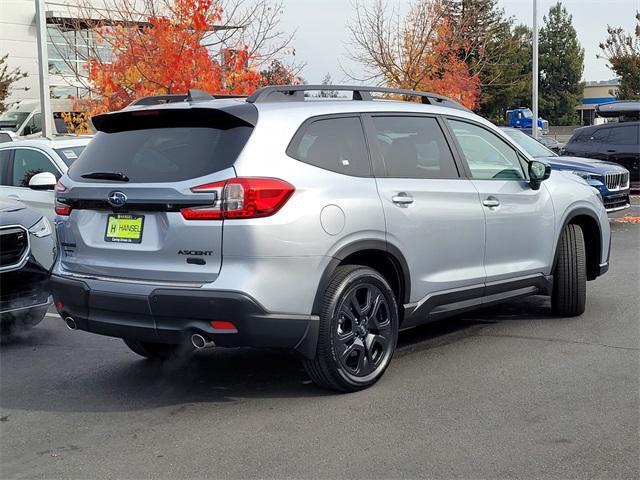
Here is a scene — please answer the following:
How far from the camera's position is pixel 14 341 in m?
7.03

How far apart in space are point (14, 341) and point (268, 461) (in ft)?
12.2

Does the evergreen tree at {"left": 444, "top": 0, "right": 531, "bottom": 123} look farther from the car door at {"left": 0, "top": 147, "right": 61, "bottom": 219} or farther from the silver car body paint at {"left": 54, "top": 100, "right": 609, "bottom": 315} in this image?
the silver car body paint at {"left": 54, "top": 100, "right": 609, "bottom": 315}

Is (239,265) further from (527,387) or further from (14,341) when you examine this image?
(14,341)

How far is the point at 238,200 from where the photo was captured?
461cm

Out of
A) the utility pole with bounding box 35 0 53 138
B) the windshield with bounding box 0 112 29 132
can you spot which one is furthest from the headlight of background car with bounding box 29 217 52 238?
the windshield with bounding box 0 112 29 132

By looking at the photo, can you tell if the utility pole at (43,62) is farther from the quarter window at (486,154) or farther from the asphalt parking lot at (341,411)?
the quarter window at (486,154)

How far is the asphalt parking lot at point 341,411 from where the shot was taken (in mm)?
4090

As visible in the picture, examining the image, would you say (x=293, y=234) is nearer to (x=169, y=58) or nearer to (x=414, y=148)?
(x=414, y=148)

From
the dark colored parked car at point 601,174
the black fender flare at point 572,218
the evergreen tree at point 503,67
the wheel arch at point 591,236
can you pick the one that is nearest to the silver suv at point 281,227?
the black fender flare at point 572,218

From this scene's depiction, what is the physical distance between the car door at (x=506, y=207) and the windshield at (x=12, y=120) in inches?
980

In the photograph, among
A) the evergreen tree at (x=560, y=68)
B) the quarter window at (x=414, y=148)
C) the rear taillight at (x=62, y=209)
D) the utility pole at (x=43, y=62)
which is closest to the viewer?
the rear taillight at (x=62, y=209)

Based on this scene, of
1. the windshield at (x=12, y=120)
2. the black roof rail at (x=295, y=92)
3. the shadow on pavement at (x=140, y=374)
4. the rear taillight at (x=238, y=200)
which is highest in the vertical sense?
the windshield at (x=12, y=120)

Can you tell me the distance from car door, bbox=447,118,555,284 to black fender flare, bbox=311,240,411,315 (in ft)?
2.95

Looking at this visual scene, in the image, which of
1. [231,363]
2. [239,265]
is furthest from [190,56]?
[239,265]
